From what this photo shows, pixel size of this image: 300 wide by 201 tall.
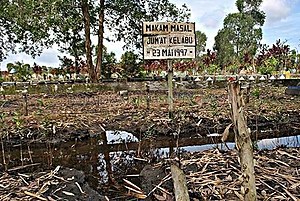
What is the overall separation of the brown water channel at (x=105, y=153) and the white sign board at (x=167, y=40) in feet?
5.33

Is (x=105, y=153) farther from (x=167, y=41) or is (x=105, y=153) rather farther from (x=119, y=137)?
(x=167, y=41)

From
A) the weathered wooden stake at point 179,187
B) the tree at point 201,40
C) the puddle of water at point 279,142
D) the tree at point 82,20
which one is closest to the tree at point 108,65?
the tree at point 82,20

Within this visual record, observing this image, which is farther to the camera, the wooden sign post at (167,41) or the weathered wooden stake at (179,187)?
the wooden sign post at (167,41)

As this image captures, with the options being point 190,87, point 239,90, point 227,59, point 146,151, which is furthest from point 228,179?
point 227,59

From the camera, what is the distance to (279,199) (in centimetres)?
272

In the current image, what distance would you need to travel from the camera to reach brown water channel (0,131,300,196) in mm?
4234

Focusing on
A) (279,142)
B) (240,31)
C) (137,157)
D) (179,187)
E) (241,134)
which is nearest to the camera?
(241,134)

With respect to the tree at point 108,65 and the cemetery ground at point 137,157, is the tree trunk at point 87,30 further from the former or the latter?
the cemetery ground at point 137,157

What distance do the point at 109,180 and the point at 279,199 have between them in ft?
6.06

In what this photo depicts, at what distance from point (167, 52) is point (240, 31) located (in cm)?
4063

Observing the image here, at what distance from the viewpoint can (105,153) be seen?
16.9 ft

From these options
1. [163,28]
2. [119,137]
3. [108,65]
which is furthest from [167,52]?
[108,65]

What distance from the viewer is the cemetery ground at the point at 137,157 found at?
313cm

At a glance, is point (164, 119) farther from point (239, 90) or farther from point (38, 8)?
point (38, 8)
